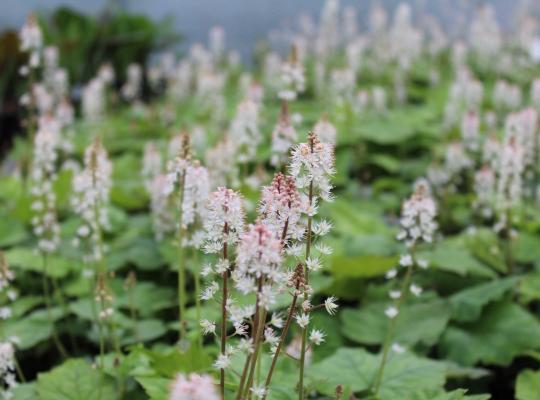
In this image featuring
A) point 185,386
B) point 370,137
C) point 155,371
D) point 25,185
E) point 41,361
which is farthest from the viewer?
point 370,137

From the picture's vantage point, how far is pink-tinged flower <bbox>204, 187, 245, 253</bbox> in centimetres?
164

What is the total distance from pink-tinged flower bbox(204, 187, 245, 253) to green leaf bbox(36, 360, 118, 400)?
1.11m

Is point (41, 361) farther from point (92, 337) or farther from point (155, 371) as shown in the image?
point (155, 371)

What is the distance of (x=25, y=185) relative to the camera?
5152mm

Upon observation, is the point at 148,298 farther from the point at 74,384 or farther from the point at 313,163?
the point at 313,163

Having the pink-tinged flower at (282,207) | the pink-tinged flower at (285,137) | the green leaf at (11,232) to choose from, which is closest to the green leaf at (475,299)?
the pink-tinged flower at (285,137)

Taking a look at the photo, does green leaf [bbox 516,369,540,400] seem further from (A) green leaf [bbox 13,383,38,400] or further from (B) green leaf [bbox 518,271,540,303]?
(A) green leaf [bbox 13,383,38,400]

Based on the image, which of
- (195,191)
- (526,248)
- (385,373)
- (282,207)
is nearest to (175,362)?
(195,191)

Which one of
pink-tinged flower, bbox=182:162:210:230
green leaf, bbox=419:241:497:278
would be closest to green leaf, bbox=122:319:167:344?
pink-tinged flower, bbox=182:162:210:230

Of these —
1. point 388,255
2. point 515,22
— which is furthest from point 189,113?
point 515,22

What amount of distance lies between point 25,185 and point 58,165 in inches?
43.9

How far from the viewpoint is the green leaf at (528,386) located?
283 cm

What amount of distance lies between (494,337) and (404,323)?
46cm

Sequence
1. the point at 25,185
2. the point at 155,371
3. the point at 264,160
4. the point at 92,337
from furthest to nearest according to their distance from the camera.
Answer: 1. the point at 264,160
2. the point at 25,185
3. the point at 92,337
4. the point at 155,371
